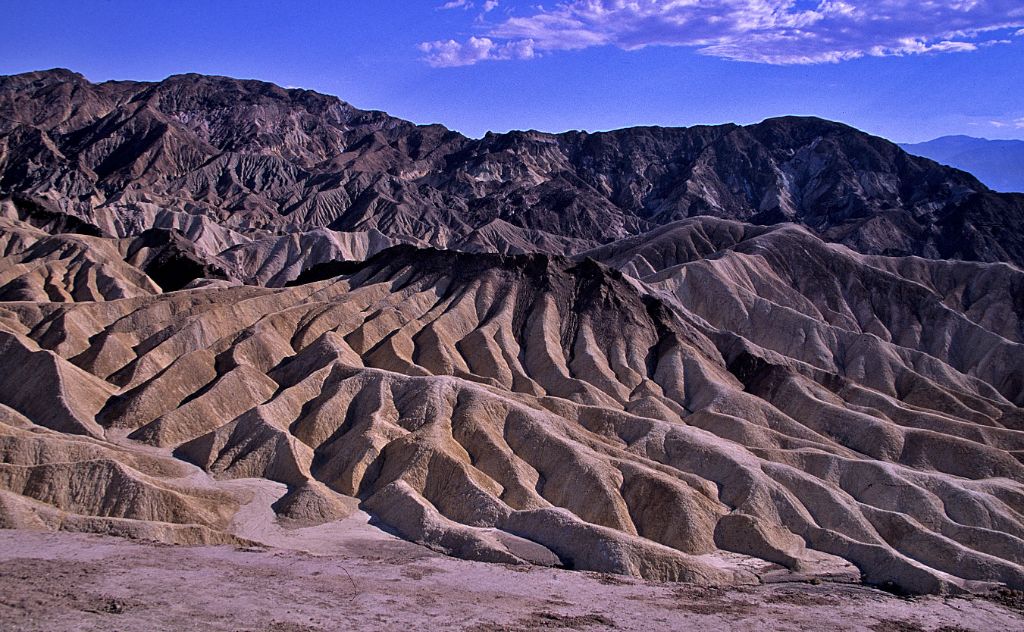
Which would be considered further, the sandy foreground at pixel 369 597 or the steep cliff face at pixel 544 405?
the steep cliff face at pixel 544 405

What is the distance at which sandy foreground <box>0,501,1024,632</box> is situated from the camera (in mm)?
32344

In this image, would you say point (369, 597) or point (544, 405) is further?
point (544, 405)

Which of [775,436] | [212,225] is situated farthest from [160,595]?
[212,225]

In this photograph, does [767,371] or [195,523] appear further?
[767,371]

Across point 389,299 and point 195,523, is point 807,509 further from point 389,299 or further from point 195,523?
point 389,299

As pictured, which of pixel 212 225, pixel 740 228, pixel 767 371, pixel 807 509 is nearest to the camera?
pixel 807 509

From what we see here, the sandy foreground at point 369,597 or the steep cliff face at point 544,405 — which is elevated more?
the steep cliff face at point 544,405

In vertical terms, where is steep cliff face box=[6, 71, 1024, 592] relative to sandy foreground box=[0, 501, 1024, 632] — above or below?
above

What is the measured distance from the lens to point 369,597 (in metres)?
35.9

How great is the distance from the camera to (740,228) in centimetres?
14375

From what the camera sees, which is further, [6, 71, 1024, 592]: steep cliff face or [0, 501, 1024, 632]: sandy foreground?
[6, 71, 1024, 592]: steep cliff face

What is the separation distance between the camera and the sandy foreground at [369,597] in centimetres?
3234

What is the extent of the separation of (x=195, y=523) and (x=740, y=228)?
372ft

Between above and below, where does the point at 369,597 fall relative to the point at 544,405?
below
